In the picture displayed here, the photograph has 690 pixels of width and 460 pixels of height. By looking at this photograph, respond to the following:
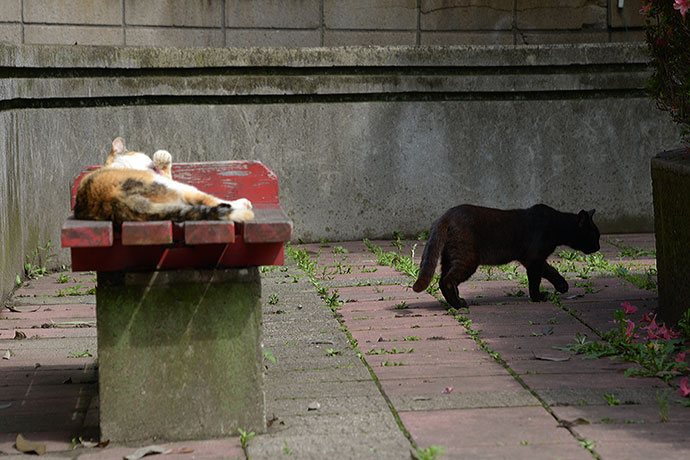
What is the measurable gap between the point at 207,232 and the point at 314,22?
593 centimetres

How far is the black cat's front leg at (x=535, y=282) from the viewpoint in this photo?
20.4 feet

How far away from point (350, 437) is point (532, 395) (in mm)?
936

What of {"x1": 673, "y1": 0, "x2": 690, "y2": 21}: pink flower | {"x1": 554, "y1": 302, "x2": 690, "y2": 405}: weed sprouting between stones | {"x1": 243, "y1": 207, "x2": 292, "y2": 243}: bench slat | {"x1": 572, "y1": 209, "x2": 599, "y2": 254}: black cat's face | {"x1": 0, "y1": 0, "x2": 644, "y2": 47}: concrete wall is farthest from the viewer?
{"x1": 0, "y1": 0, "x2": 644, "y2": 47}: concrete wall

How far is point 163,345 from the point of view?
147 inches

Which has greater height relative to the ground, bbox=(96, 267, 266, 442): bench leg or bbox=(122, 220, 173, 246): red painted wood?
bbox=(122, 220, 173, 246): red painted wood

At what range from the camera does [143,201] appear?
3.62 metres

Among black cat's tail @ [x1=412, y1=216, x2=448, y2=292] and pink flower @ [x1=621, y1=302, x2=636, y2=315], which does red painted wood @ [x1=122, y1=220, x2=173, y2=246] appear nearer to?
black cat's tail @ [x1=412, y1=216, x2=448, y2=292]

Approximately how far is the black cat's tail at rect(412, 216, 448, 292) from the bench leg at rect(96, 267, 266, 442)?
2.31 meters

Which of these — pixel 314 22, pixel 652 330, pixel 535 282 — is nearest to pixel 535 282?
pixel 535 282

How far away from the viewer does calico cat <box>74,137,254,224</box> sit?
11.8 ft

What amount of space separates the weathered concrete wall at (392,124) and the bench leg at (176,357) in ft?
15.0

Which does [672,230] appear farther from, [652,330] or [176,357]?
[176,357]

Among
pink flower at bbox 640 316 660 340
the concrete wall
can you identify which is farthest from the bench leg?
the concrete wall

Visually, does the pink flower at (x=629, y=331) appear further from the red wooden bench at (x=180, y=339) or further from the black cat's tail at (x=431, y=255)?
the red wooden bench at (x=180, y=339)
